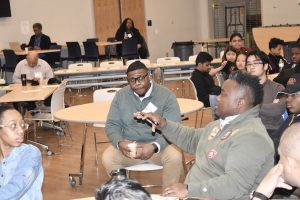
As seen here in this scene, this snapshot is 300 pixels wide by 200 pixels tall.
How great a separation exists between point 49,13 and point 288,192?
1295cm

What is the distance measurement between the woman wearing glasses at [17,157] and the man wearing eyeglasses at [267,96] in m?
1.66

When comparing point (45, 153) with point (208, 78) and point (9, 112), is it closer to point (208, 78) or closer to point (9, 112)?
point (208, 78)

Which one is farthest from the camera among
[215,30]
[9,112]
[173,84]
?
[215,30]

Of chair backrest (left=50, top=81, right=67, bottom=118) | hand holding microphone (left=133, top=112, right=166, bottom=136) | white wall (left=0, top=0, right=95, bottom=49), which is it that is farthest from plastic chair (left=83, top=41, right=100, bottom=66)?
hand holding microphone (left=133, top=112, right=166, bottom=136)

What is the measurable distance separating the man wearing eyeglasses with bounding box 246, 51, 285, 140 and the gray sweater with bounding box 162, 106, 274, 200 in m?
0.83

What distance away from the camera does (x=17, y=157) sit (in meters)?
2.71

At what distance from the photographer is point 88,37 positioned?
15.2 metres

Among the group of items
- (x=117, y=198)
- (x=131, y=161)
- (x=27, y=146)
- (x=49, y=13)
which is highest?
(x=49, y=13)

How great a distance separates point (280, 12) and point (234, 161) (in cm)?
1362

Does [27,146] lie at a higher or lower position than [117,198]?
lower

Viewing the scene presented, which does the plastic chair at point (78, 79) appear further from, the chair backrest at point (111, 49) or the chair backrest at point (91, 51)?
the chair backrest at point (111, 49)

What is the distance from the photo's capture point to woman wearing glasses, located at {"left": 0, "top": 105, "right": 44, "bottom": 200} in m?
2.64

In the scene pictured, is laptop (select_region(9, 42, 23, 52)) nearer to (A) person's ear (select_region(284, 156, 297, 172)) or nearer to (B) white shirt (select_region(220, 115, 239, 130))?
(B) white shirt (select_region(220, 115, 239, 130))

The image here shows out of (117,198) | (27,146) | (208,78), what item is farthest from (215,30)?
(117,198)
